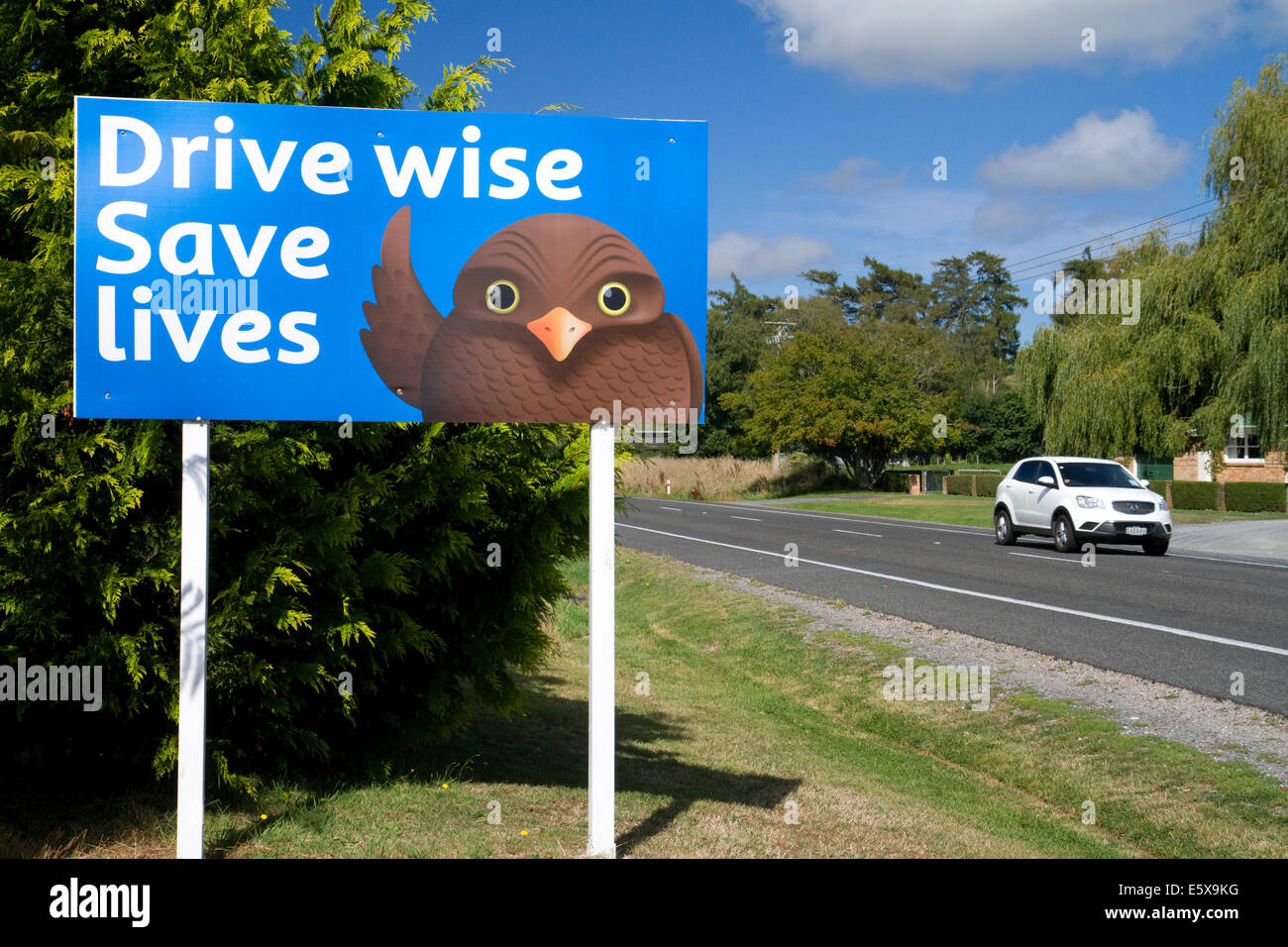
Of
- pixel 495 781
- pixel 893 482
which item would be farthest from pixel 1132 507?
pixel 893 482

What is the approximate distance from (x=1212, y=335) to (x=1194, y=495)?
18.4 ft

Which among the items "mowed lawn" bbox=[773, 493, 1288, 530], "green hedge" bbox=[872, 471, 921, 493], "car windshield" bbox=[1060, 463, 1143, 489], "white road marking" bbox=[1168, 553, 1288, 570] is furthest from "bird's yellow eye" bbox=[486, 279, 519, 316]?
"green hedge" bbox=[872, 471, 921, 493]

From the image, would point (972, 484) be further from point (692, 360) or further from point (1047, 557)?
point (692, 360)

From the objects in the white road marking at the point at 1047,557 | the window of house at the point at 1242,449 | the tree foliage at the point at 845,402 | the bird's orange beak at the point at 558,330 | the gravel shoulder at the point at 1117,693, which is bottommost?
the gravel shoulder at the point at 1117,693

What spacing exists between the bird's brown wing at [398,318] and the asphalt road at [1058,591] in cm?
158

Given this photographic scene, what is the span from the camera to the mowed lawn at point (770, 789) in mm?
4363

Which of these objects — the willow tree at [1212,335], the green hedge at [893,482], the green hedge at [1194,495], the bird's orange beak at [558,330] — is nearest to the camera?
the bird's orange beak at [558,330]

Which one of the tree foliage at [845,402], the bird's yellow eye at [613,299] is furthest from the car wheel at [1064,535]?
the tree foliage at [845,402]

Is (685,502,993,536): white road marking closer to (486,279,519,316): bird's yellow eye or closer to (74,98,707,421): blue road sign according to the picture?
(74,98,707,421): blue road sign

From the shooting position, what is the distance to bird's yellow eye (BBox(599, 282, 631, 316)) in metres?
4.48

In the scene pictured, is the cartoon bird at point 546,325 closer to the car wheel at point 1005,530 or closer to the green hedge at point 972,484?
the car wheel at point 1005,530

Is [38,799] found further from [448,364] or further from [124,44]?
[124,44]

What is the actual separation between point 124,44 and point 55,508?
7.87ft

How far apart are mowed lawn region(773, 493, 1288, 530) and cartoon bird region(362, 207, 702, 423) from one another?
25247 mm
